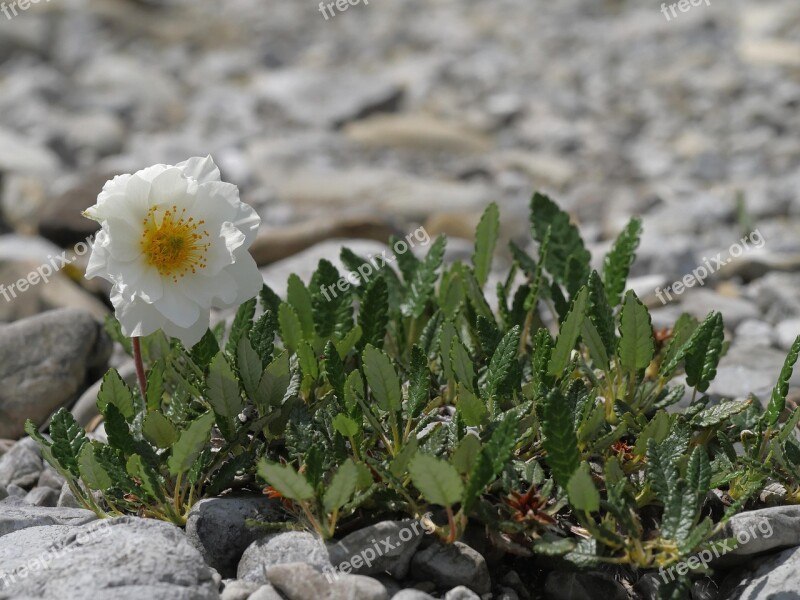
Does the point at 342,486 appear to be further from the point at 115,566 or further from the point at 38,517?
the point at 38,517

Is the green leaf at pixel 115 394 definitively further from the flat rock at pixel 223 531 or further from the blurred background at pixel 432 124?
the blurred background at pixel 432 124

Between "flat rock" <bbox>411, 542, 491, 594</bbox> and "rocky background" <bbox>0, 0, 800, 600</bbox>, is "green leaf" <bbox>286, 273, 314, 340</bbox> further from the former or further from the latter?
"flat rock" <bbox>411, 542, 491, 594</bbox>

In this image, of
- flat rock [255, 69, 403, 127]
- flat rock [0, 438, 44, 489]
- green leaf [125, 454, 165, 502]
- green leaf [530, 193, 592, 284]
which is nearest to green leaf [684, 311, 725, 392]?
green leaf [530, 193, 592, 284]

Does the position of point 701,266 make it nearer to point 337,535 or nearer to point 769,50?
point 337,535

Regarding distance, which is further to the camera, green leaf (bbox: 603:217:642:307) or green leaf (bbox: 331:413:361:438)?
green leaf (bbox: 603:217:642:307)

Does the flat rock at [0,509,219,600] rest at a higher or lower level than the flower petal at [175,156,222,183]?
lower

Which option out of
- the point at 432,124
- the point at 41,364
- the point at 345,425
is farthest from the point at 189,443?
the point at 432,124
